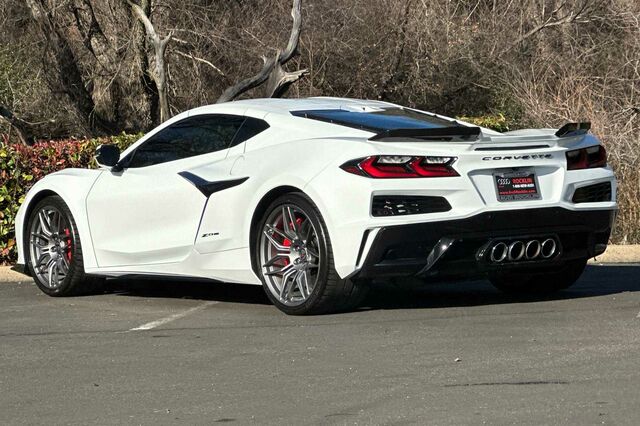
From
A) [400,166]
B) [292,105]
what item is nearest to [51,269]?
[292,105]

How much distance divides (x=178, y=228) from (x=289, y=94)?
13.2 m

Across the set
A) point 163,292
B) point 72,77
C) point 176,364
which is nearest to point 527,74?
point 72,77

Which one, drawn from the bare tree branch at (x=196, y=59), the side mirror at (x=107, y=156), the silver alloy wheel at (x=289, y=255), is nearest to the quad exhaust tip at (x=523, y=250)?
the silver alloy wheel at (x=289, y=255)

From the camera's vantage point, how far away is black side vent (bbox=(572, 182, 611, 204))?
9.04 m

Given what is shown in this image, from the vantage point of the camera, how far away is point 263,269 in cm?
912

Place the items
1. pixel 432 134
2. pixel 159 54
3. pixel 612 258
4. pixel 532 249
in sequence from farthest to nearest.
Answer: pixel 159 54 < pixel 612 258 < pixel 532 249 < pixel 432 134

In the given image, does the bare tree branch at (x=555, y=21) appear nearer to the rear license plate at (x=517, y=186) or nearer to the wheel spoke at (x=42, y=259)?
the wheel spoke at (x=42, y=259)

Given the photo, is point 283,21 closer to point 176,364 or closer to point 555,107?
point 555,107

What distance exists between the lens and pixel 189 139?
10.0 m

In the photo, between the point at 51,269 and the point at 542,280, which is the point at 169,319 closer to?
the point at 51,269

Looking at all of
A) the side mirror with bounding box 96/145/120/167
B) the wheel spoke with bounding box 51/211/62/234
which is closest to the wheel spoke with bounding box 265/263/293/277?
the side mirror with bounding box 96/145/120/167

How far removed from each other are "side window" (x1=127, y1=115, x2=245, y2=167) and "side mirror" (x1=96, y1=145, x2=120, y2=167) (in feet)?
0.40

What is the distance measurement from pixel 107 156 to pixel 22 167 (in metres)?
3.26

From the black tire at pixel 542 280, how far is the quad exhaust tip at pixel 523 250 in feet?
2.45
